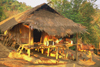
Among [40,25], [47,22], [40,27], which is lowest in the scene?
[40,27]

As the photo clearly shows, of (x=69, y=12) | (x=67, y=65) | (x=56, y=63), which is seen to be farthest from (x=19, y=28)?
(x=69, y=12)

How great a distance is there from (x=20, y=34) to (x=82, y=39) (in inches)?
590

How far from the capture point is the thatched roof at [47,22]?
9.45 metres

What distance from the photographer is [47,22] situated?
34.3ft

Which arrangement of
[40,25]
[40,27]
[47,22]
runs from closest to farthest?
[40,27]
[40,25]
[47,22]

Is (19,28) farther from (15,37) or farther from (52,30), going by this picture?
(52,30)

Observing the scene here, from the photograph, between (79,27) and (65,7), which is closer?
(79,27)

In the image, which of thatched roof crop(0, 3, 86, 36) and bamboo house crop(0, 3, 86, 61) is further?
bamboo house crop(0, 3, 86, 61)

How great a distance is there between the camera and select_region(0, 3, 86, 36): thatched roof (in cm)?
945

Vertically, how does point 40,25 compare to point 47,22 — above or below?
below

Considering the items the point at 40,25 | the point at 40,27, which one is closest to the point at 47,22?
the point at 40,25

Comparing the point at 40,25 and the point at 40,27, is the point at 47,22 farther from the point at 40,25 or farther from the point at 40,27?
the point at 40,27

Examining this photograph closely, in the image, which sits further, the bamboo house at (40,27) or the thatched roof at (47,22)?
the bamboo house at (40,27)

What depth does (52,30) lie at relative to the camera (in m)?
9.65
